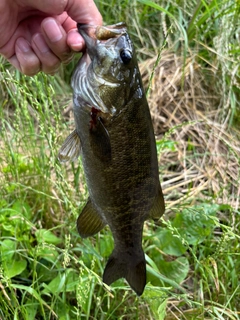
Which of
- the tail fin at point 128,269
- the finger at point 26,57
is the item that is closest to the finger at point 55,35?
the finger at point 26,57

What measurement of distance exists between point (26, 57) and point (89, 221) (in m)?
0.71

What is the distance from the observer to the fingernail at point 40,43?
1695 mm

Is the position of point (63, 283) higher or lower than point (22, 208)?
lower

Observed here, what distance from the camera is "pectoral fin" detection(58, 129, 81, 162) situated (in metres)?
1.48

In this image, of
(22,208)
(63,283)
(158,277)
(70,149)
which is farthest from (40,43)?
(158,277)

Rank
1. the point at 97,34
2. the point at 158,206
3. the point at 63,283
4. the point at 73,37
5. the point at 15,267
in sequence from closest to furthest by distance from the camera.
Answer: the point at 97,34 → the point at 73,37 → the point at 158,206 → the point at 63,283 → the point at 15,267

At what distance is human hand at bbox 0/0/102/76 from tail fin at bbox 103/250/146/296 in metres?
0.81

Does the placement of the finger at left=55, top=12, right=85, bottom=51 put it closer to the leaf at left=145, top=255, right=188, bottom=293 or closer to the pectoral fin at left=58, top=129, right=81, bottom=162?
the pectoral fin at left=58, top=129, right=81, bottom=162

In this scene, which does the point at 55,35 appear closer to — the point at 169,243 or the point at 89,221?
the point at 89,221

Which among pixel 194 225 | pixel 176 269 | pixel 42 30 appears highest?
pixel 42 30

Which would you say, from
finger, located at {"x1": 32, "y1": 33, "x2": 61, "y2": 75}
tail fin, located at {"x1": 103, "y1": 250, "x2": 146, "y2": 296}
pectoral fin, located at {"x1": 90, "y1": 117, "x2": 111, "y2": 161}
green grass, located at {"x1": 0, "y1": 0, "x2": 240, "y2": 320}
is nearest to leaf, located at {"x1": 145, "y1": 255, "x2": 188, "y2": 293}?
green grass, located at {"x1": 0, "y1": 0, "x2": 240, "y2": 320}

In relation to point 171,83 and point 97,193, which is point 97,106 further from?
point 171,83

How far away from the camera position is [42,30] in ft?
5.42

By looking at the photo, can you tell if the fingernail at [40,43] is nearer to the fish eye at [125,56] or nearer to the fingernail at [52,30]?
the fingernail at [52,30]
